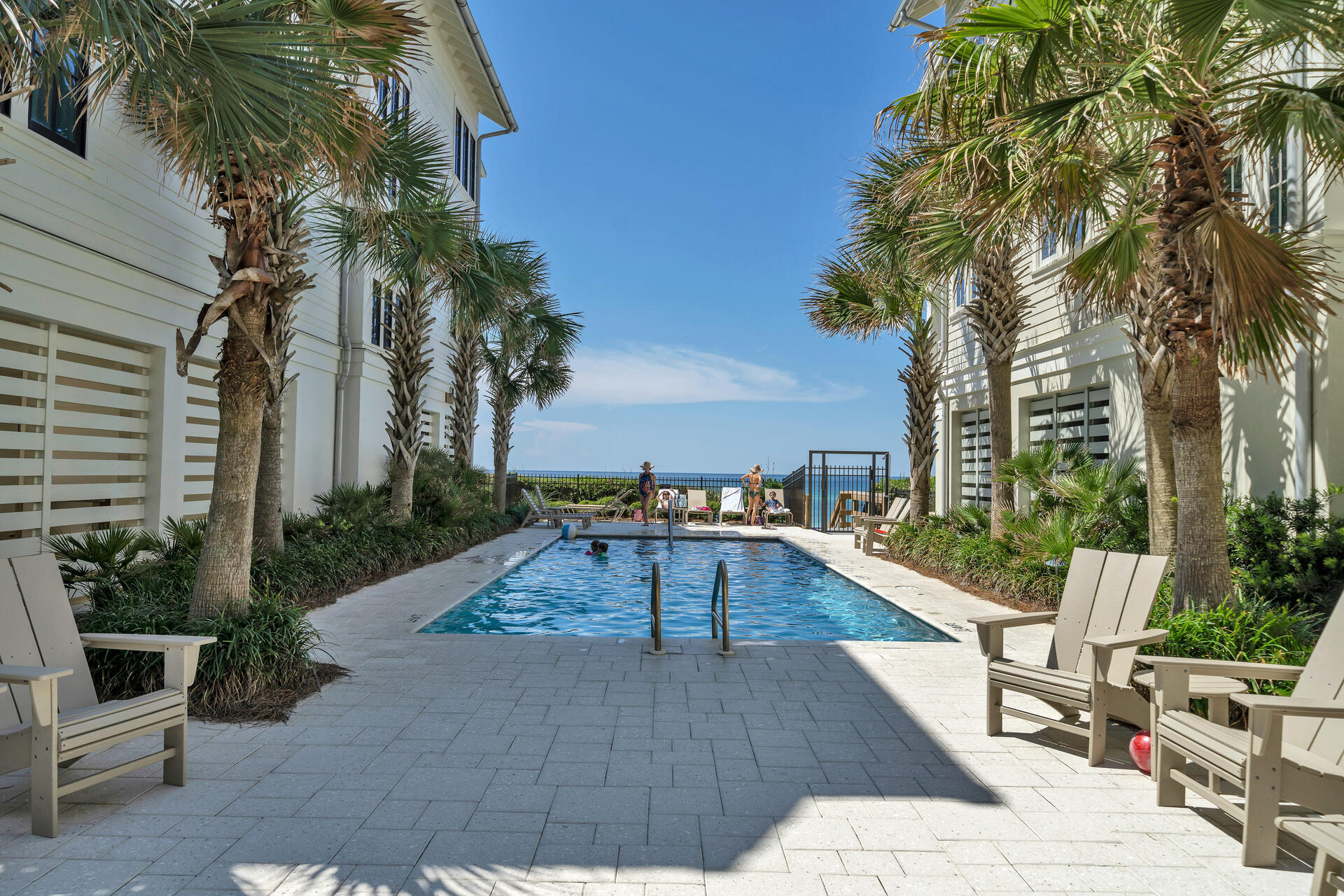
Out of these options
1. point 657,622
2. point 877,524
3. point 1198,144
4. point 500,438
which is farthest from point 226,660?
point 500,438

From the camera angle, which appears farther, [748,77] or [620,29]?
[748,77]

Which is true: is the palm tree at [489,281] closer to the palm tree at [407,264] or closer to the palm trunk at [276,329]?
the palm tree at [407,264]

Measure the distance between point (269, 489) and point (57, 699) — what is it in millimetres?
5424

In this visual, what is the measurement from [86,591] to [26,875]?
16.6 ft

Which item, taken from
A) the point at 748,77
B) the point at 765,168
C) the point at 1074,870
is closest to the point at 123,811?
the point at 1074,870

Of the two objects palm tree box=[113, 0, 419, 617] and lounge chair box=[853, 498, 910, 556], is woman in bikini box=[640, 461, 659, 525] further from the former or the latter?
palm tree box=[113, 0, 419, 617]

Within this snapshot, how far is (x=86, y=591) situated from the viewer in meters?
6.76

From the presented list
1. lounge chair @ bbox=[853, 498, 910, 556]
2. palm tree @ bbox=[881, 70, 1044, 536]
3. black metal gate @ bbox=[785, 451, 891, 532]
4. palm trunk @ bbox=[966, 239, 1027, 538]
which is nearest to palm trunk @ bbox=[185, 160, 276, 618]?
palm tree @ bbox=[881, 70, 1044, 536]

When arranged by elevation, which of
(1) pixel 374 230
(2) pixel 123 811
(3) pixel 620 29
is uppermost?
(3) pixel 620 29

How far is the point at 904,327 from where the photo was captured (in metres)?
12.5

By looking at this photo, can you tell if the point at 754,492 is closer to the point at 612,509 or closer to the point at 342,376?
the point at 612,509

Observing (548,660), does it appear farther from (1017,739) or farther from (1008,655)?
(1008,655)

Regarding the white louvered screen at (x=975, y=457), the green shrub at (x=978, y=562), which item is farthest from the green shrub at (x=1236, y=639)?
the white louvered screen at (x=975, y=457)

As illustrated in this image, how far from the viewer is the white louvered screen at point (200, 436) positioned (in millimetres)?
9305
